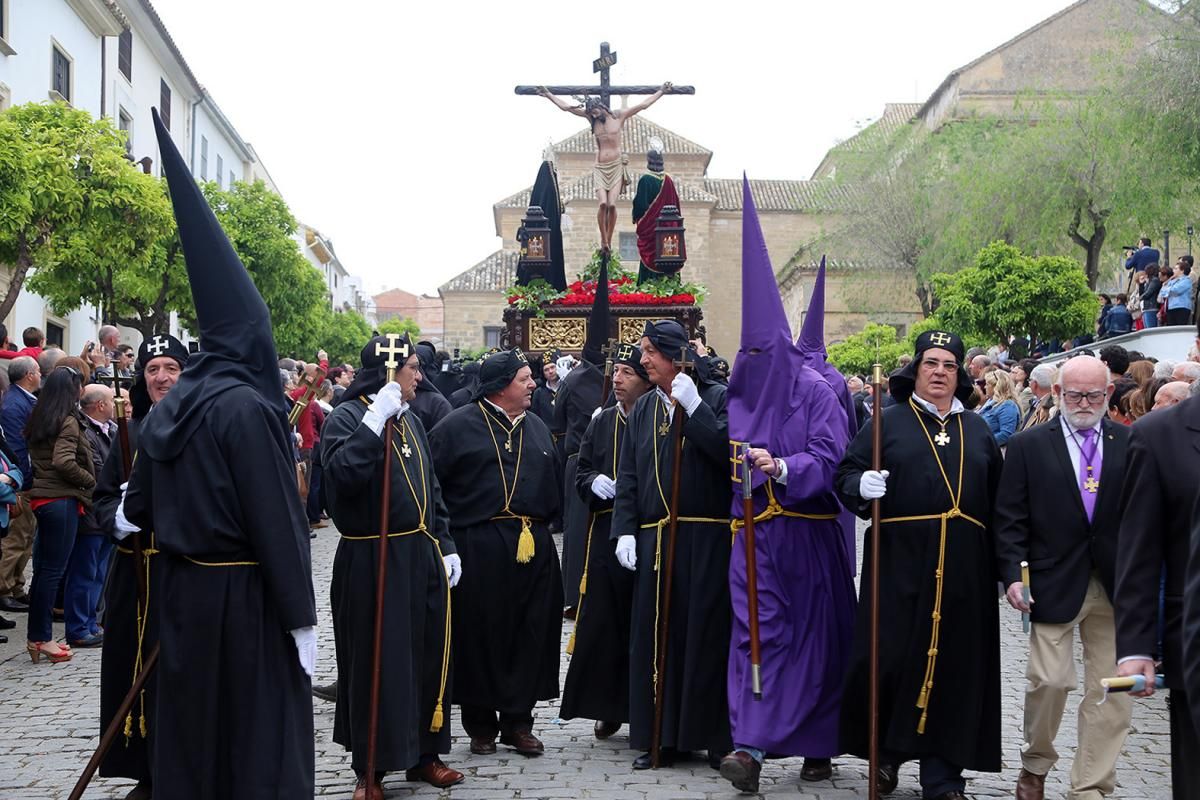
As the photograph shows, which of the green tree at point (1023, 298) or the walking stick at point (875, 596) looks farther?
the green tree at point (1023, 298)

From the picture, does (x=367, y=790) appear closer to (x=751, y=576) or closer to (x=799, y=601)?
(x=751, y=576)

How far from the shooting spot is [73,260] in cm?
1889

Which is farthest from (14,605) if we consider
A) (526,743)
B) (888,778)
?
(888,778)

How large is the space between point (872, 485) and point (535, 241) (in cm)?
1272

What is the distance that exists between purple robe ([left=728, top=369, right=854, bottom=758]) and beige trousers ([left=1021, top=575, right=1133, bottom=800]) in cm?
92

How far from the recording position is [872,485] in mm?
6438

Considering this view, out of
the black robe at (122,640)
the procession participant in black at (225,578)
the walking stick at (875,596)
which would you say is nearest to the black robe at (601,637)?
the walking stick at (875,596)

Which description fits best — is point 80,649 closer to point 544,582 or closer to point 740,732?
point 544,582

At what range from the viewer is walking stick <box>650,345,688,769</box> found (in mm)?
7078

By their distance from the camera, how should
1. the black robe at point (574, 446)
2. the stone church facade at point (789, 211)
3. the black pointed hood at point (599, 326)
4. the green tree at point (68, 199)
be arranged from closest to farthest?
the black pointed hood at point (599, 326), the black robe at point (574, 446), the green tree at point (68, 199), the stone church facade at point (789, 211)

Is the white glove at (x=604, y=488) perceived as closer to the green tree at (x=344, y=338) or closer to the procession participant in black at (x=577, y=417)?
the procession participant in black at (x=577, y=417)

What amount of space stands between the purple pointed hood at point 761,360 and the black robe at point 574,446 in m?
4.37

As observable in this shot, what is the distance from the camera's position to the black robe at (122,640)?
623 centimetres

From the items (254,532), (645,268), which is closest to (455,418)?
(254,532)
